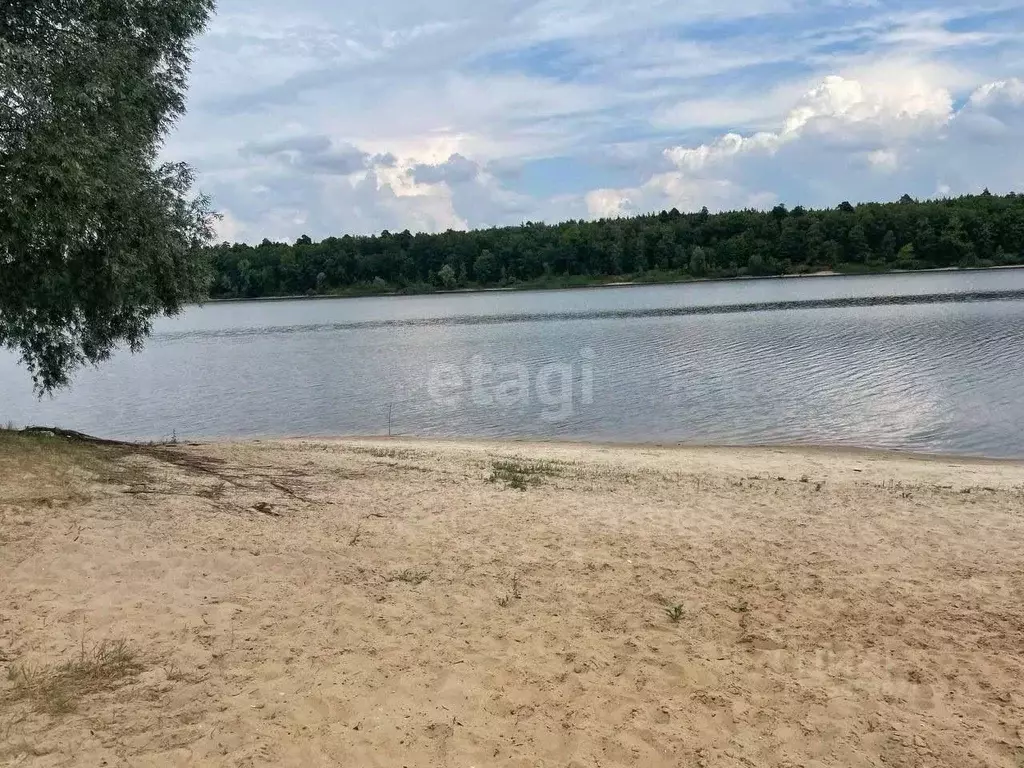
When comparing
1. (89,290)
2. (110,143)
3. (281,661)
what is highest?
(110,143)

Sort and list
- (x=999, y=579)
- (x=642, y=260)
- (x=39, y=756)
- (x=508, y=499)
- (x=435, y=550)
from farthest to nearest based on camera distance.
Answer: (x=642, y=260) < (x=508, y=499) < (x=435, y=550) < (x=999, y=579) < (x=39, y=756)

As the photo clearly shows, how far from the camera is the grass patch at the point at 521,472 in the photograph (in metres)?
13.5

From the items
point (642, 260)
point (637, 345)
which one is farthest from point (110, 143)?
point (642, 260)

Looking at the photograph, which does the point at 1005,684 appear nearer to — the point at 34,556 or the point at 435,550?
the point at 435,550

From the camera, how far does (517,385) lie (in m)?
34.8

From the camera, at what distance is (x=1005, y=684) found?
237 inches

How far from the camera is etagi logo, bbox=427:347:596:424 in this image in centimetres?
2989

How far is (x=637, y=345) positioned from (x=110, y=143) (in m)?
37.0

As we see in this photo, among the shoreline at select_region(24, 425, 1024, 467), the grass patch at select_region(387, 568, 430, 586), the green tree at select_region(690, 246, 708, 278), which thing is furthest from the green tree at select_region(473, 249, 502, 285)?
the grass patch at select_region(387, 568, 430, 586)

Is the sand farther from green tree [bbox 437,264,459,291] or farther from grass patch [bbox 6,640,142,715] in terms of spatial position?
green tree [bbox 437,264,459,291]

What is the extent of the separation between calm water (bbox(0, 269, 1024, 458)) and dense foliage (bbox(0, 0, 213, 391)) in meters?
11.4

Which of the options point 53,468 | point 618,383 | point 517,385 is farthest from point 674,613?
point 517,385

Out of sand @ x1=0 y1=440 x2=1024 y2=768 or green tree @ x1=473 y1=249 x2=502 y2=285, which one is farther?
green tree @ x1=473 y1=249 x2=502 y2=285

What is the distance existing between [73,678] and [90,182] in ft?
29.2
